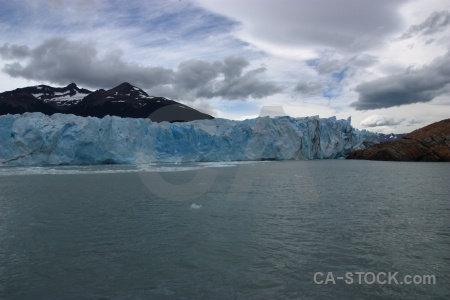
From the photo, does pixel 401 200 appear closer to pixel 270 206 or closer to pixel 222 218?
pixel 270 206

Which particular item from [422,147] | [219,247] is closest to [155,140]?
[219,247]

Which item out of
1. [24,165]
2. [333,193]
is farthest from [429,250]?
[24,165]

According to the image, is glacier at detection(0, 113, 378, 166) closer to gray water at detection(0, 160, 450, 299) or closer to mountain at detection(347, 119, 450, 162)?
mountain at detection(347, 119, 450, 162)

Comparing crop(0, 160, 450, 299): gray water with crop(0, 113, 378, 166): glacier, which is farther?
crop(0, 113, 378, 166): glacier

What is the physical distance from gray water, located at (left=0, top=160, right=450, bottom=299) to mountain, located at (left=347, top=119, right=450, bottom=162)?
36.6 m

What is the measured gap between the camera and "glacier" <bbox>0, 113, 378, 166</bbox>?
34188mm

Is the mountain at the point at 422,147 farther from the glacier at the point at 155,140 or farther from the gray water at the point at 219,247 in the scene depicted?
the gray water at the point at 219,247

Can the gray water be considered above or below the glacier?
below

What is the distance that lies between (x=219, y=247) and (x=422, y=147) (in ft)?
154

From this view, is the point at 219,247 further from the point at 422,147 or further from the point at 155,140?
the point at 422,147

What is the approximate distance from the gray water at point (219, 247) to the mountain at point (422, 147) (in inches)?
1441

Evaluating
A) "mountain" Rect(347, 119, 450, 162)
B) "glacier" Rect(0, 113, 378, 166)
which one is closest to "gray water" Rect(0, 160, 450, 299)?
"glacier" Rect(0, 113, 378, 166)

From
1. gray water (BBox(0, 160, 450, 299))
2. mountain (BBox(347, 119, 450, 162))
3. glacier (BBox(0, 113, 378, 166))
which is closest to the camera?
gray water (BBox(0, 160, 450, 299))

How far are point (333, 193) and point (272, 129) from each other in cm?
3046
